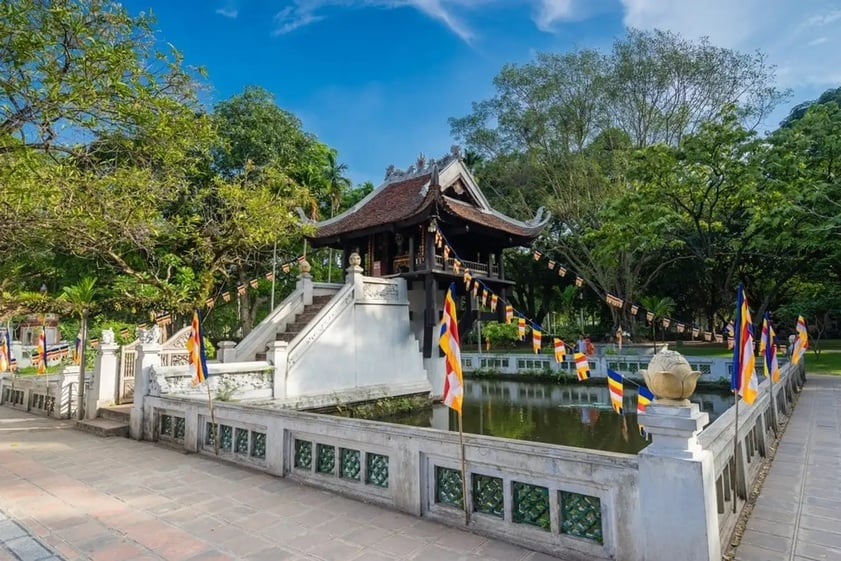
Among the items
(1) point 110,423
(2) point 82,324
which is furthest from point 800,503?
(2) point 82,324

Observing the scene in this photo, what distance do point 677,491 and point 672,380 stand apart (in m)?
0.63

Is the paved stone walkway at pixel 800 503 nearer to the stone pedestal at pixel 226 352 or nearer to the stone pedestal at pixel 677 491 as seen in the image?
the stone pedestal at pixel 677 491

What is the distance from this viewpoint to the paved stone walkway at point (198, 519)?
10.4 feet

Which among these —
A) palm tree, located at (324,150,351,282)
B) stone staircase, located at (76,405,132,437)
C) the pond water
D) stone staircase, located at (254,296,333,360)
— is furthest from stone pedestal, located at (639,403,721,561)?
palm tree, located at (324,150,351,282)

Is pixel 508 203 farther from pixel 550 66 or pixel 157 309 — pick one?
pixel 157 309

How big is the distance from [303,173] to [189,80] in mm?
12850

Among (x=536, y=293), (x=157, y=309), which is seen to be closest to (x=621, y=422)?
(x=157, y=309)

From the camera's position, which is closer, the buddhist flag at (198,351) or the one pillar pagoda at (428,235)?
the buddhist flag at (198,351)

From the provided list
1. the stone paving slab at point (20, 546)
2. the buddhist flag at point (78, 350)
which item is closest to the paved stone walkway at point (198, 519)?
the stone paving slab at point (20, 546)

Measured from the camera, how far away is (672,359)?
9.66 ft

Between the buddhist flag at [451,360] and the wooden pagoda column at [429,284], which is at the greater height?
the wooden pagoda column at [429,284]

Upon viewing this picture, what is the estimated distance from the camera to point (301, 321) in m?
11.5

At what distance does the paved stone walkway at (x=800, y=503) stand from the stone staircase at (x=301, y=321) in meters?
8.81

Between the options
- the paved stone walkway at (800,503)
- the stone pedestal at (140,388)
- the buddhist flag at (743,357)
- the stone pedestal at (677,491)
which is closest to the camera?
the stone pedestal at (677,491)
